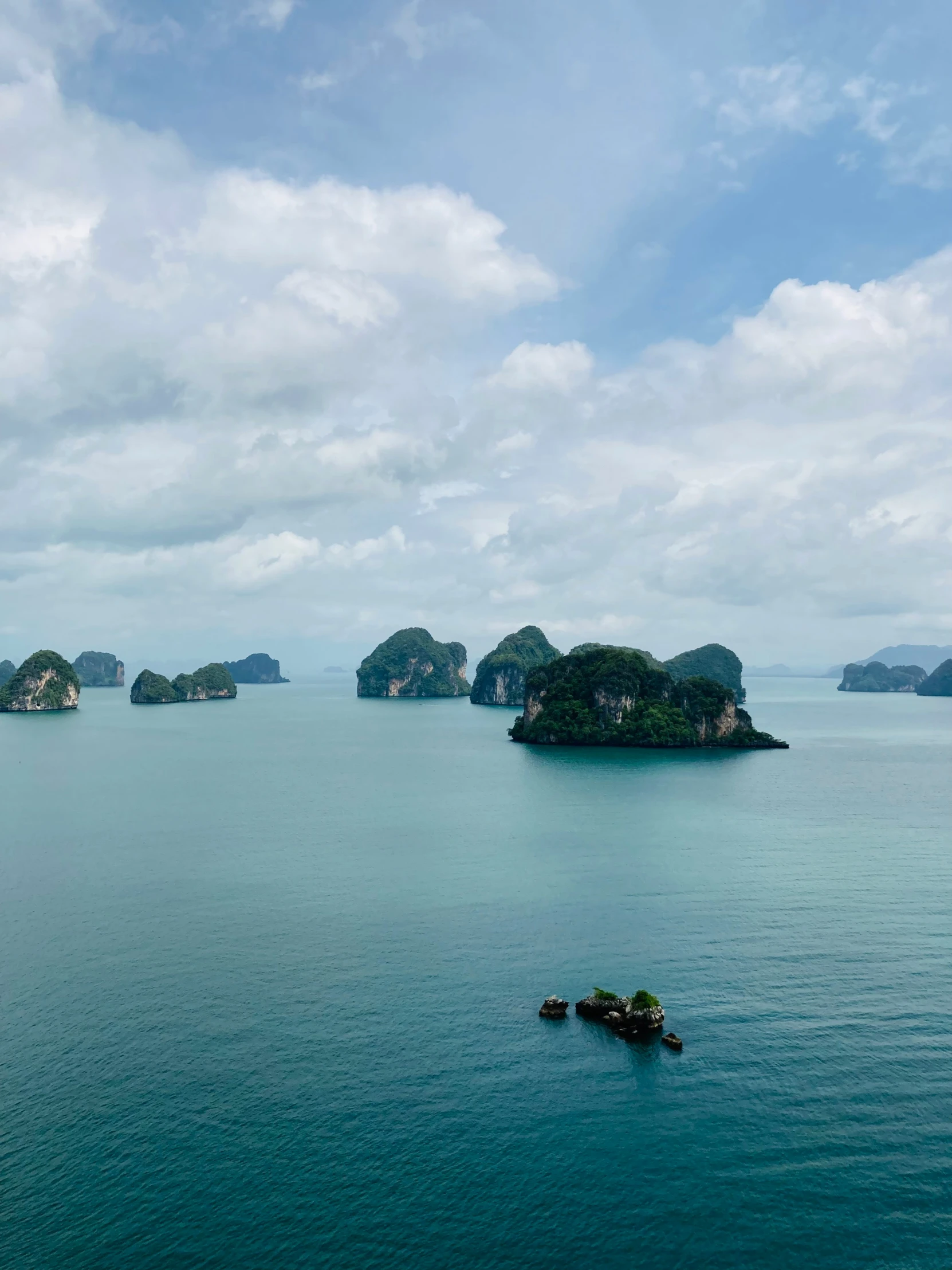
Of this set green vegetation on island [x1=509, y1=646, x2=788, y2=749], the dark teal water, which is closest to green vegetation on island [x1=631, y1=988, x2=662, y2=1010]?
the dark teal water

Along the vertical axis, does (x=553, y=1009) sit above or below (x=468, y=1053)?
above

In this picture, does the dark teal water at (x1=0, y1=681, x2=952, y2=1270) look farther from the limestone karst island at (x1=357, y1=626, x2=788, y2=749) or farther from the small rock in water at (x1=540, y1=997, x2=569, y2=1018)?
the limestone karst island at (x1=357, y1=626, x2=788, y2=749)

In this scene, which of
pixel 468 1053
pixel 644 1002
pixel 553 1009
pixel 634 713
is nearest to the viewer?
pixel 468 1053

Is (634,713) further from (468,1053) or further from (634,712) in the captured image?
(468,1053)

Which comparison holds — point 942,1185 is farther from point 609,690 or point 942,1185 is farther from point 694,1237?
point 609,690

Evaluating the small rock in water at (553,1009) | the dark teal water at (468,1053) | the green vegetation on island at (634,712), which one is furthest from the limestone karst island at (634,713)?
the small rock in water at (553,1009)

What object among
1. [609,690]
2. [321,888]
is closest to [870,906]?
[321,888]

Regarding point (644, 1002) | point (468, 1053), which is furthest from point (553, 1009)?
point (468, 1053)

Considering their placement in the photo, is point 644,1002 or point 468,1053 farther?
point 644,1002
